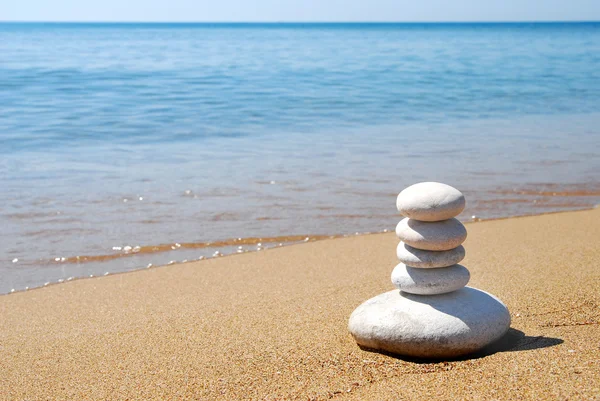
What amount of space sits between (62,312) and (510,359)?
11.0ft

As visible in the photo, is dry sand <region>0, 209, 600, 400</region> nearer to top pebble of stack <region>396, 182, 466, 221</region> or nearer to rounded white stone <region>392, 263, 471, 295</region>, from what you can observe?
rounded white stone <region>392, 263, 471, 295</region>

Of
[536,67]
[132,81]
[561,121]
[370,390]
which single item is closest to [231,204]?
[370,390]

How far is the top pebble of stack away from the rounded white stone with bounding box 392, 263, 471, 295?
323mm

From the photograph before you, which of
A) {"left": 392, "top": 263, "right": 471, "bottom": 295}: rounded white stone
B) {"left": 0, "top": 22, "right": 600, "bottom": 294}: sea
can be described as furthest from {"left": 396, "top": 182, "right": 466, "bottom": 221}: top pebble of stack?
{"left": 0, "top": 22, "right": 600, "bottom": 294}: sea

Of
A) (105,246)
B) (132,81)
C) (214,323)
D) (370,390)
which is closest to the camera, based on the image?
(370,390)

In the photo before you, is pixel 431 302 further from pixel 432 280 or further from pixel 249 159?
pixel 249 159

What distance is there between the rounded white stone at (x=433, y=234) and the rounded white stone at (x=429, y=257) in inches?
1.7

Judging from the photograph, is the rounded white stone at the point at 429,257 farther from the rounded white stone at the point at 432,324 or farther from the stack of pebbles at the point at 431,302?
the rounded white stone at the point at 432,324

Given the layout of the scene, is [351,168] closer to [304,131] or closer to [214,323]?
[304,131]

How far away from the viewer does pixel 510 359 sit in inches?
150

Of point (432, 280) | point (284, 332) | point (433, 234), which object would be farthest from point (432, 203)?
point (284, 332)

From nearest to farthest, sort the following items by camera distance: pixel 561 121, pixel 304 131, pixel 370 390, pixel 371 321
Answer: pixel 370 390 < pixel 371 321 < pixel 304 131 < pixel 561 121

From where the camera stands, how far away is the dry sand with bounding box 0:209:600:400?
3691 millimetres

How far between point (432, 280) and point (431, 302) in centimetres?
13
